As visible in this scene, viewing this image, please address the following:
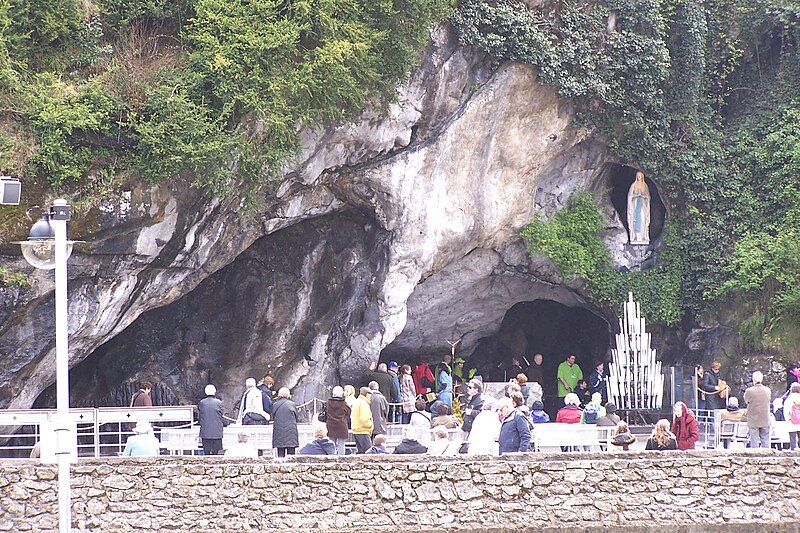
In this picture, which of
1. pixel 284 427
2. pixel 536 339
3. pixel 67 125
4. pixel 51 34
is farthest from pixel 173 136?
pixel 536 339

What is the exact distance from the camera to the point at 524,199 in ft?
75.0

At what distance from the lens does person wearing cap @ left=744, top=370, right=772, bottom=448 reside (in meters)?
16.0

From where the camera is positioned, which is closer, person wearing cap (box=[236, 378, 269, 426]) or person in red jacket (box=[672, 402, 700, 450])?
person in red jacket (box=[672, 402, 700, 450])

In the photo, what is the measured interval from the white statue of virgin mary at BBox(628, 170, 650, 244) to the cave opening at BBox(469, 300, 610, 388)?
2968 mm

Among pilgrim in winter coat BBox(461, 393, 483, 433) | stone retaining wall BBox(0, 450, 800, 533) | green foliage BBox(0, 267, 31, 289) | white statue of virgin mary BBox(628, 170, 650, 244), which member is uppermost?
white statue of virgin mary BBox(628, 170, 650, 244)

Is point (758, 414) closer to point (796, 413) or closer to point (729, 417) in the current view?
point (796, 413)

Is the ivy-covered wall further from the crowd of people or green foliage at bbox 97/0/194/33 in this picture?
green foliage at bbox 97/0/194/33

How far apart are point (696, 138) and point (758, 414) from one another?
877cm

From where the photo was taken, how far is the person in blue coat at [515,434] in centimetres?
1414

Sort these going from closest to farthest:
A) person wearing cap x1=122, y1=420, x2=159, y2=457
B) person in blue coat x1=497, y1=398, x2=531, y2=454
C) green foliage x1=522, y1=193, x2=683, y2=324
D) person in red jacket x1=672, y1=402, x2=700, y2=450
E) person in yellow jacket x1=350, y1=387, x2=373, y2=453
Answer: person wearing cap x1=122, y1=420, x2=159, y2=457, person in blue coat x1=497, y1=398, x2=531, y2=454, person in red jacket x1=672, y1=402, x2=700, y2=450, person in yellow jacket x1=350, y1=387, x2=373, y2=453, green foliage x1=522, y1=193, x2=683, y2=324

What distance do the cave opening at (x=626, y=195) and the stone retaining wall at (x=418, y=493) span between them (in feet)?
35.9

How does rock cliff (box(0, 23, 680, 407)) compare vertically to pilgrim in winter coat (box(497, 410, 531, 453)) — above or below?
above

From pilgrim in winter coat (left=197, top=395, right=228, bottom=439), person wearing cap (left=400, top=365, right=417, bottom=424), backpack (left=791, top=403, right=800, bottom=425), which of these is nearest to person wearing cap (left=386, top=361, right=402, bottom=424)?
person wearing cap (left=400, top=365, right=417, bottom=424)

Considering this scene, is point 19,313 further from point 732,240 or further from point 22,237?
point 732,240
